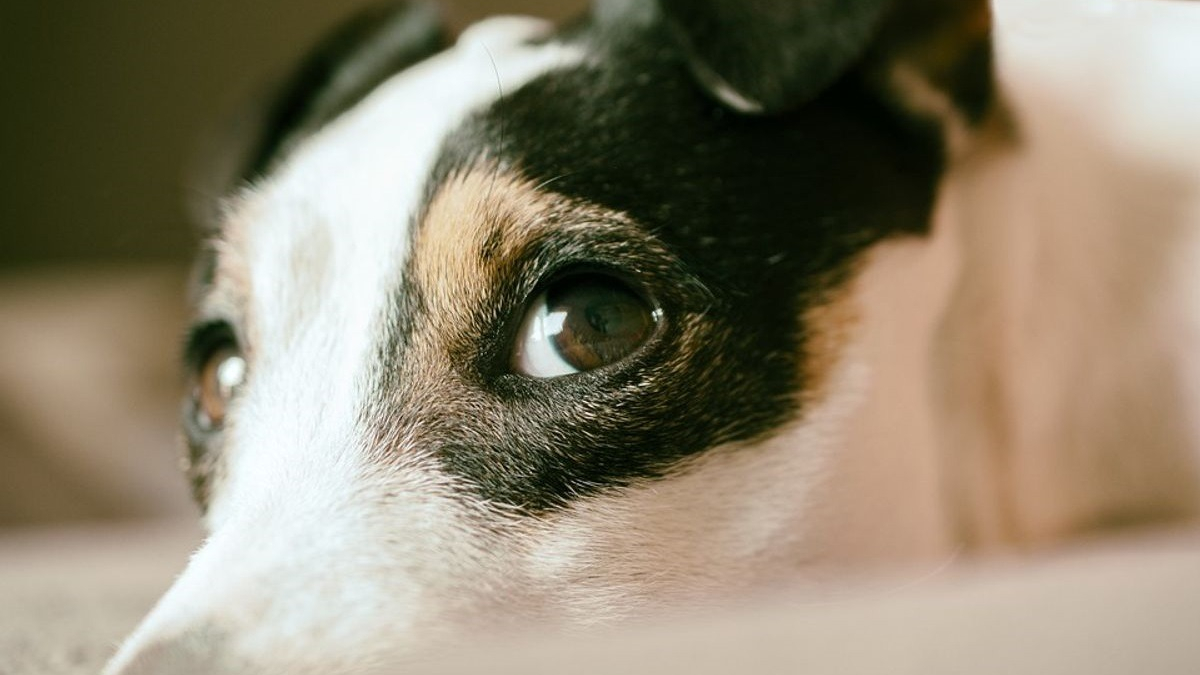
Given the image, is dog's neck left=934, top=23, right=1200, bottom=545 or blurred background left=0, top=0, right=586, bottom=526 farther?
blurred background left=0, top=0, right=586, bottom=526

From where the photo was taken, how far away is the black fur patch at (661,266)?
0.90 meters

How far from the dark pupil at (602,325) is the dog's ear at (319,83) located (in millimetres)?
608

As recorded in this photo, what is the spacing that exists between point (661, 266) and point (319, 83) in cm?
75

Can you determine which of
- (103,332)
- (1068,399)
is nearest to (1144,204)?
(1068,399)

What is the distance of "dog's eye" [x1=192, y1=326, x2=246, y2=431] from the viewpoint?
1.16m

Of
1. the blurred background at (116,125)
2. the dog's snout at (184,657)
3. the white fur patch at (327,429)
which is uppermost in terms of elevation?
the blurred background at (116,125)

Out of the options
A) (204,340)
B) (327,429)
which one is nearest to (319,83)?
(204,340)

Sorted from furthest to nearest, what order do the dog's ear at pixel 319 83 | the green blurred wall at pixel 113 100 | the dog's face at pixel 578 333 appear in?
the green blurred wall at pixel 113 100 → the dog's ear at pixel 319 83 → the dog's face at pixel 578 333

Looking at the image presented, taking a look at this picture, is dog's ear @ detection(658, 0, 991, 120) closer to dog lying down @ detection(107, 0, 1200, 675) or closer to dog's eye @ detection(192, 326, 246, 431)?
dog lying down @ detection(107, 0, 1200, 675)

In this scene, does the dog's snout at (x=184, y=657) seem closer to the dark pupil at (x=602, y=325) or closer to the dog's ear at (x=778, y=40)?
the dark pupil at (x=602, y=325)

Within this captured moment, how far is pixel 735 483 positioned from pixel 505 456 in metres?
0.21

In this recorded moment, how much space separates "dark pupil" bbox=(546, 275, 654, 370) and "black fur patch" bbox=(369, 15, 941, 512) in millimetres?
16

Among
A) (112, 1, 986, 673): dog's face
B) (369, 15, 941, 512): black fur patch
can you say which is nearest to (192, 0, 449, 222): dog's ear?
(112, 1, 986, 673): dog's face

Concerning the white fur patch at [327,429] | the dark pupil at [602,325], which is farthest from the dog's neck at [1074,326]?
the white fur patch at [327,429]
